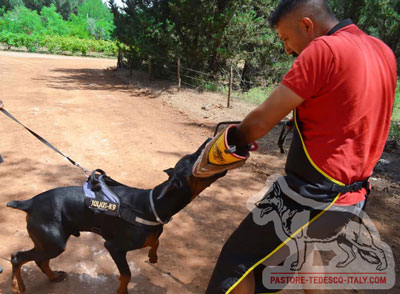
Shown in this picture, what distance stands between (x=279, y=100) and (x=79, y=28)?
57.5 m

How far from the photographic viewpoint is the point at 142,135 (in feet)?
24.8

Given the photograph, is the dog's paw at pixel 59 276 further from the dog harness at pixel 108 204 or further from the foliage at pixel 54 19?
the foliage at pixel 54 19

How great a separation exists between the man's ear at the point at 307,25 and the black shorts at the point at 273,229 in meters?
0.81

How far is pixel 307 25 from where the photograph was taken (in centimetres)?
156

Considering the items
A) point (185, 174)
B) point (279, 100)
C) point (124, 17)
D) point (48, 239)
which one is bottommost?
point (48, 239)

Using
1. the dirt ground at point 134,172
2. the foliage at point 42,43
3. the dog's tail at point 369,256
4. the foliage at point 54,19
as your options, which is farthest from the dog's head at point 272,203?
the foliage at point 54,19

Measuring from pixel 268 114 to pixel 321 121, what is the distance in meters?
0.27

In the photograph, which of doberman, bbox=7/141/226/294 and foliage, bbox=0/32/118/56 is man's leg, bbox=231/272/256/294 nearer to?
doberman, bbox=7/141/226/294

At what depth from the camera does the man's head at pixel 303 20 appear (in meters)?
1.54

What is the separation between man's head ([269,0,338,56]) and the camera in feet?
5.04

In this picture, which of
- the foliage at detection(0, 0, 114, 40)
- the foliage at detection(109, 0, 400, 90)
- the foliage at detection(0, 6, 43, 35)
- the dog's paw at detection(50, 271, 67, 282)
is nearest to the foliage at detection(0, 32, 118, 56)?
the foliage at detection(0, 0, 114, 40)

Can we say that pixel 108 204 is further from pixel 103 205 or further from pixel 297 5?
pixel 297 5

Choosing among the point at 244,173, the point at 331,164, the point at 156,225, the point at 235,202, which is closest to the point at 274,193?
the point at 331,164

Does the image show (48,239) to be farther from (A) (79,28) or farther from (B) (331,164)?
(A) (79,28)
